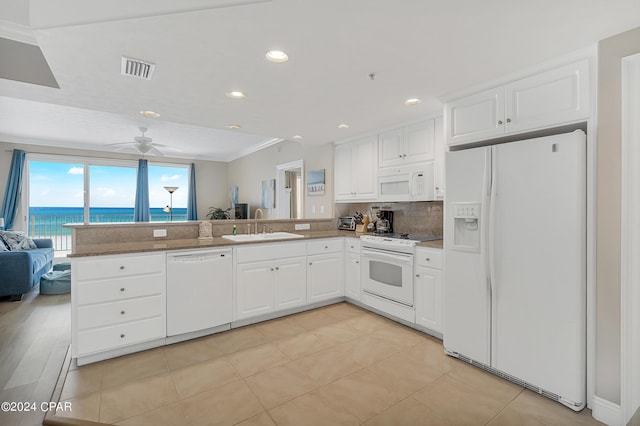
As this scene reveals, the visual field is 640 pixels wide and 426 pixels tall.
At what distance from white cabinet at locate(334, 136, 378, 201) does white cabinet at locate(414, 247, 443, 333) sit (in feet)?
3.98

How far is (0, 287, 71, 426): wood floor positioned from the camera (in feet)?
6.48

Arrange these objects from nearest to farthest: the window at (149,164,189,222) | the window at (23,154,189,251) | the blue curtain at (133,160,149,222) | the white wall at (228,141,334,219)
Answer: the white wall at (228,141,334,219), the window at (23,154,189,251), the blue curtain at (133,160,149,222), the window at (149,164,189,222)

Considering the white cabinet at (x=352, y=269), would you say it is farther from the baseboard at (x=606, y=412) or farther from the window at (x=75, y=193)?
the window at (x=75, y=193)

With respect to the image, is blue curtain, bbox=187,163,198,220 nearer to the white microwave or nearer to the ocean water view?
the ocean water view

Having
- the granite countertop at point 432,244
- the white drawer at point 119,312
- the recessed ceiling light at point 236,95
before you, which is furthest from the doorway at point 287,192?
the white drawer at point 119,312

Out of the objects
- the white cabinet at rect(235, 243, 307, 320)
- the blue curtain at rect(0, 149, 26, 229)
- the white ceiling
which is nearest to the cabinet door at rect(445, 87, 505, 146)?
the white ceiling

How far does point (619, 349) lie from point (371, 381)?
1508mm

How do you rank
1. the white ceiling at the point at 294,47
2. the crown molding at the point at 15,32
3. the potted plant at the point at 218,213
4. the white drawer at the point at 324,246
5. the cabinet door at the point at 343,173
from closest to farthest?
the white ceiling at the point at 294,47 < the crown molding at the point at 15,32 < the white drawer at the point at 324,246 < the cabinet door at the point at 343,173 < the potted plant at the point at 218,213

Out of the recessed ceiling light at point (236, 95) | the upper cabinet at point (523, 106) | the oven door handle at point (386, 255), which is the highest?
the recessed ceiling light at point (236, 95)

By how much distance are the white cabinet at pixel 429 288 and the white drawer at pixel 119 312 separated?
242 cm

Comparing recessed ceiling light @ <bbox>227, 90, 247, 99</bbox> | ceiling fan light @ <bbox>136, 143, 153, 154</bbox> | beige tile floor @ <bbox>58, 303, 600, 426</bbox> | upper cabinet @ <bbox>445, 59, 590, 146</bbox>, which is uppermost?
ceiling fan light @ <bbox>136, 143, 153, 154</bbox>

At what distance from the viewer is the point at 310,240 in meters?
3.60

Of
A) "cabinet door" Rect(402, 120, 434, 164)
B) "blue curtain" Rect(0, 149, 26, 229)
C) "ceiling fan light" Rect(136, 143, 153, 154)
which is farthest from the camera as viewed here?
"blue curtain" Rect(0, 149, 26, 229)

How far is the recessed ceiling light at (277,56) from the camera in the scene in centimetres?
193
